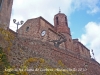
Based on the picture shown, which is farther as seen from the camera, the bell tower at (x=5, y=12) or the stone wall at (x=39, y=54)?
the bell tower at (x=5, y=12)

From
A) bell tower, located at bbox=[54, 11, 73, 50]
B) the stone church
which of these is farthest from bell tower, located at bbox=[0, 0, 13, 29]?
bell tower, located at bbox=[54, 11, 73, 50]

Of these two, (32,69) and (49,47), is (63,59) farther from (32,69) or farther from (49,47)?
(32,69)

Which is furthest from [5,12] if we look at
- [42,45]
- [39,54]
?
[39,54]

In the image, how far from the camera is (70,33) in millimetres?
28531

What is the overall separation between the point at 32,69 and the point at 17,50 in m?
1.38

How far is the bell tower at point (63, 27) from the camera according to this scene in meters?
26.7

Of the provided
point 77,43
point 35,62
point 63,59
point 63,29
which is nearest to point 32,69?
point 35,62

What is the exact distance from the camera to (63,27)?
27516 mm

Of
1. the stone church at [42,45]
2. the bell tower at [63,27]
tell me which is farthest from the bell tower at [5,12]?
the bell tower at [63,27]

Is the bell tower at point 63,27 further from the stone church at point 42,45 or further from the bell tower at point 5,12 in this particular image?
the bell tower at point 5,12

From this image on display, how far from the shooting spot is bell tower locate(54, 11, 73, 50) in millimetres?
26681

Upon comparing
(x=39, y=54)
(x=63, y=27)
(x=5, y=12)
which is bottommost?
(x=39, y=54)

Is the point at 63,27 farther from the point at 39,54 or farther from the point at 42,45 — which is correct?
the point at 39,54

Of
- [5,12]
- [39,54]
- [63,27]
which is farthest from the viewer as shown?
[63,27]
